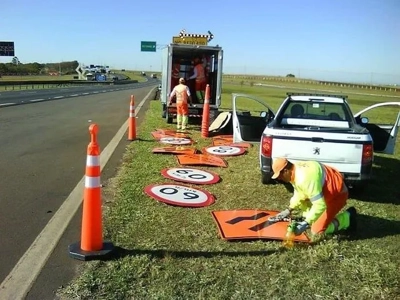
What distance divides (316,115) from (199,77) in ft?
30.0

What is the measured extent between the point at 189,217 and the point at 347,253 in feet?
6.16

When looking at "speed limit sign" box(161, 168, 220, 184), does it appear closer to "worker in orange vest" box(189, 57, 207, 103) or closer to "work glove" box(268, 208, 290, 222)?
"work glove" box(268, 208, 290, 222)

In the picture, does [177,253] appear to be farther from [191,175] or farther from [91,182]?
[191,175]

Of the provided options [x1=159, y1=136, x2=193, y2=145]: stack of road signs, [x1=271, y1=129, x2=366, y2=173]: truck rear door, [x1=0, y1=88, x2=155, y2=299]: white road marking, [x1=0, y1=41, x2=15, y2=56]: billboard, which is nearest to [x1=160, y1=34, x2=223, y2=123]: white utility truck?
[x1=159, y1=136, x2=193, y2=145]: stack of road signs

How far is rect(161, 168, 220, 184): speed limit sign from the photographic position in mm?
7195

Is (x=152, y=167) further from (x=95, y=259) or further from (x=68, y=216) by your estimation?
(x=95, y=259)

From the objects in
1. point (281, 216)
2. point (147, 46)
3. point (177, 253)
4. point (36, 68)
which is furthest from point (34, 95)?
point (36, 68)

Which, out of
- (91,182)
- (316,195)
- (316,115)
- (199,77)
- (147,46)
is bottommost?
(316,195)

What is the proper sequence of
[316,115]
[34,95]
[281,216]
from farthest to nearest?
1. [34,95]
2. [316,115]
3. [281,216]

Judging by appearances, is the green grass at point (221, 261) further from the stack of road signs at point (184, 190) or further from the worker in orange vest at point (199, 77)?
the worker in orange vest at point (199, 77)

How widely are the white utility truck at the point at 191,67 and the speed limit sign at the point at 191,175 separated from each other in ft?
25.0

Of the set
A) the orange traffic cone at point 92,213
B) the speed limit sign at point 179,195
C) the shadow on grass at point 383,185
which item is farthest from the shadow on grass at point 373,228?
the orange traffic cone at point 92,213

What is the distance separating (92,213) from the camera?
4031mm

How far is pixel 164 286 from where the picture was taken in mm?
3527
